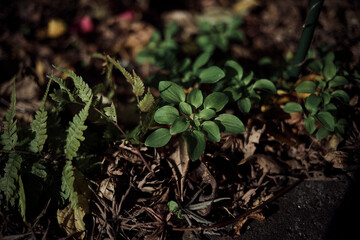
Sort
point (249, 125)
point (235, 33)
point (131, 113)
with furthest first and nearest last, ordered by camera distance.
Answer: point (235, 33) → point (131, 113) → point (249, 125)

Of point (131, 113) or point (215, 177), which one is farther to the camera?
point (131, 113)

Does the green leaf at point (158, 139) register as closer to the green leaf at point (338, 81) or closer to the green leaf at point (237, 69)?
the green leaf at point (237, 69)

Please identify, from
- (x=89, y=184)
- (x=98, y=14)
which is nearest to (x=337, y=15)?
(x=98, y=14)

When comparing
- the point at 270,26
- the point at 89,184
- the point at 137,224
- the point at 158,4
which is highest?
the point at 158,4

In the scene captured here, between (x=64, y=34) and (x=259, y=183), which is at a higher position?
(x=64, y=34)

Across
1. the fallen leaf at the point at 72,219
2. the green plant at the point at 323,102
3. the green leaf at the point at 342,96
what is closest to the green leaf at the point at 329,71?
the green plant at the point at 323,102

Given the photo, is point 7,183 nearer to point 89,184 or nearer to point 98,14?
point 89,184
